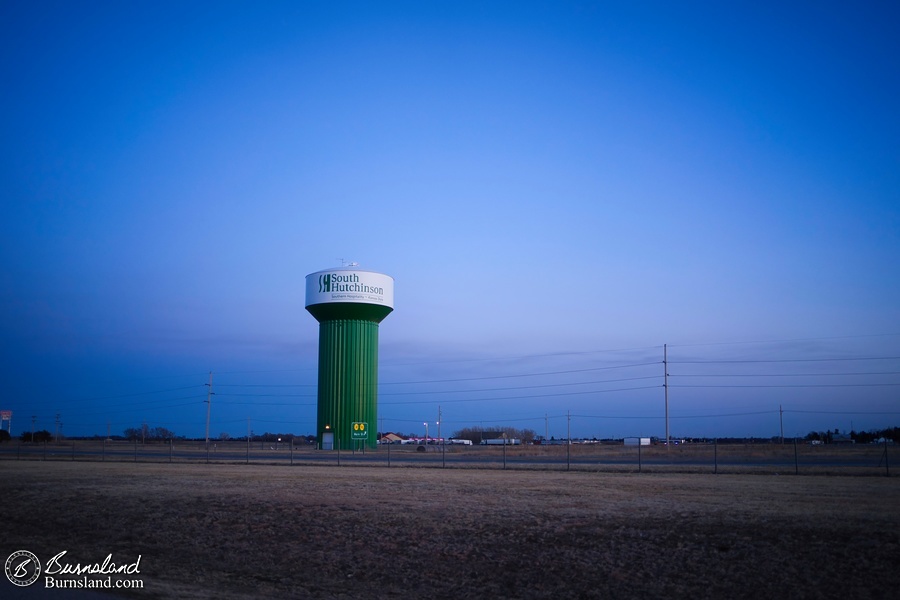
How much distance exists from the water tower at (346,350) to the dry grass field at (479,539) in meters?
46.2

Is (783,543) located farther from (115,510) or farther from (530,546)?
(115,510)

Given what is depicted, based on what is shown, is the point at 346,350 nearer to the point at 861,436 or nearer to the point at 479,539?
the point at 479,539

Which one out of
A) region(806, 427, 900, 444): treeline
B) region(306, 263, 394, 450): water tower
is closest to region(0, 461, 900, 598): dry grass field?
region(306, 263, 394, 450): water tower

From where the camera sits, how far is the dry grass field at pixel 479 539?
11789 mm

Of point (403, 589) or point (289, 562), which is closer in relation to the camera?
point (403, 589)

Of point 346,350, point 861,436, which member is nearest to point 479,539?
point 346,350

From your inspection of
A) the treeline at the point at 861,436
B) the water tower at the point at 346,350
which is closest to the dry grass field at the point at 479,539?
the water tower at the point at 346,350

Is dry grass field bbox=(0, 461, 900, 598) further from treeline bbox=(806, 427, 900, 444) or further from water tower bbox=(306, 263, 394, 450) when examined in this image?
treeline bbox=(806, 427, 900, 444)

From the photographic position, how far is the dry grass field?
11789 millimetres

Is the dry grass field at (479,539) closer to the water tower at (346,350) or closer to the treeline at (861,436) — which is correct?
the water tower at (346,350)

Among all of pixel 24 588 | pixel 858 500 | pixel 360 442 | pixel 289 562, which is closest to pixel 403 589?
pixel 289 562

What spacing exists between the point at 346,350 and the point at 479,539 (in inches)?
2261

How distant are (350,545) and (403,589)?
3287mm

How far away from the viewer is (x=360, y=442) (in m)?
70.8
